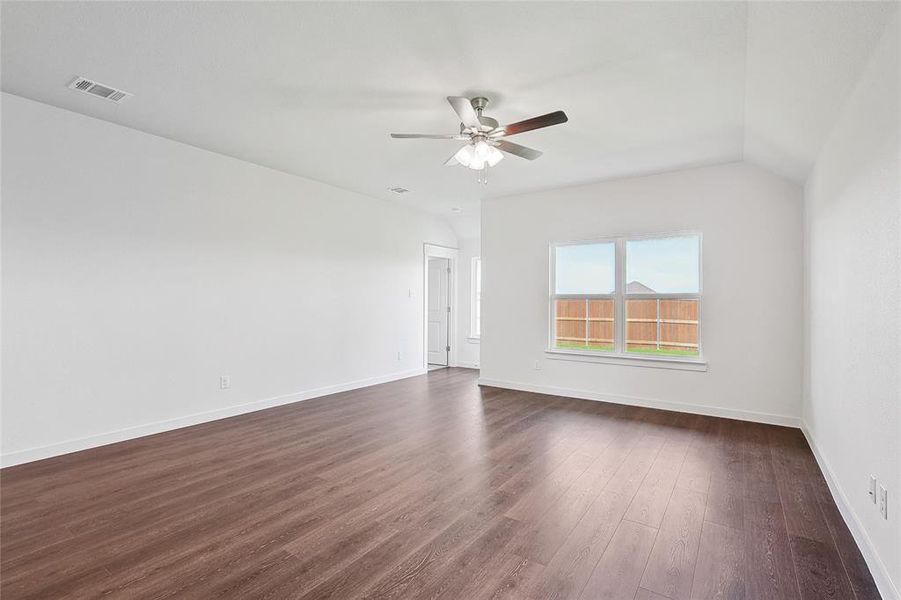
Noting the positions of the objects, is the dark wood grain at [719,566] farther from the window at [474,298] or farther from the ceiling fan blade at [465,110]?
the window at [474,298]

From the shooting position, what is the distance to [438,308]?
8.12 meters

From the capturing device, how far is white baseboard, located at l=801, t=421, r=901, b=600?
174 centimetres

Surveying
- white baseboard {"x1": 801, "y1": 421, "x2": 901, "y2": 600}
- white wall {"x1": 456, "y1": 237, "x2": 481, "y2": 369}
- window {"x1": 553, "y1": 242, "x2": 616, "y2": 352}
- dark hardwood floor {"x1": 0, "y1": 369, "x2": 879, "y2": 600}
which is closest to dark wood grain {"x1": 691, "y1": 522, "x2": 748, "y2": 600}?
dark hardwood floor {"x1": 0, "y1": 369, "x2": 879, "y2": 600}

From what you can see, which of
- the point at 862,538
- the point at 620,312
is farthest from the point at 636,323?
the point at 862,538

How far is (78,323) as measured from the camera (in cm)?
340

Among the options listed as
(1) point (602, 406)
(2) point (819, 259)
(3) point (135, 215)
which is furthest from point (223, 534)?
(2) point (819, 259)

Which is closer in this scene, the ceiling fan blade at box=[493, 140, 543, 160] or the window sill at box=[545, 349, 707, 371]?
the ceiling fan blade at box=[493, 140, 543, 160]

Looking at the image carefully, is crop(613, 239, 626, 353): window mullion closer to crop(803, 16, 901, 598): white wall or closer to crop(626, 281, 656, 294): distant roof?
crop(626, 281, 656, 294): distant roof

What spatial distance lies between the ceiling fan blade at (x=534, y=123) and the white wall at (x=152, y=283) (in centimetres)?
300

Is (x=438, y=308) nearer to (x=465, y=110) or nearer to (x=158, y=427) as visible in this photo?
(x=158, y=427)

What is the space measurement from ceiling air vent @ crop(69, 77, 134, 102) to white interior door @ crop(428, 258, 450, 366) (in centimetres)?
540

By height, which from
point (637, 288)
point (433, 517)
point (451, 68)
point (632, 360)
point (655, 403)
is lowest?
point (433, 517)

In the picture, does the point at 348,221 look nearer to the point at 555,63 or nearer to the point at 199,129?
the point at 199,129

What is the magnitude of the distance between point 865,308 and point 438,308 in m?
6.44
